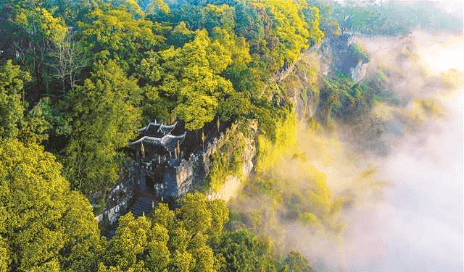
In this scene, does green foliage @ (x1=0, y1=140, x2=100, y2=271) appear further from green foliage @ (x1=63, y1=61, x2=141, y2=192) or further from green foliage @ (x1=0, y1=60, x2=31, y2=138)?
green foliage @ (x1=63, y1=61, x2=141, y2=192)

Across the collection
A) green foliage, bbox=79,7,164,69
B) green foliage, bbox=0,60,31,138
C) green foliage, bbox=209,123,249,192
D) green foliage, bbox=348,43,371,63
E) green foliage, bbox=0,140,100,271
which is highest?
green foliage, bbox=79,7,164,69

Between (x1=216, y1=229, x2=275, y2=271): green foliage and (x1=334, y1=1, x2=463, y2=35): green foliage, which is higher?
(x1=334, y1=1, x2=463, y2=35): green foliage

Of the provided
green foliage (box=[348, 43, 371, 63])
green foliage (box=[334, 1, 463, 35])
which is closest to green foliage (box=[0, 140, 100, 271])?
green foliage (box=[348, 43, 371, 63])

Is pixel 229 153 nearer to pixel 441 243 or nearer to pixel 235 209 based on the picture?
pixel 235 209

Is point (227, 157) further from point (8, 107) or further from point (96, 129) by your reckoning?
point (8, 107)

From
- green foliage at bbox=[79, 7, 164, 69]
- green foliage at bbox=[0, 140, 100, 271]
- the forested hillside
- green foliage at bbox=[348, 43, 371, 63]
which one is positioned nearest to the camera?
green foliage at bbox=[0, 140, 100, 271]
